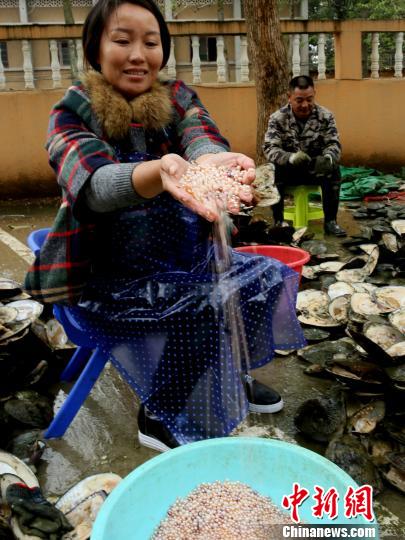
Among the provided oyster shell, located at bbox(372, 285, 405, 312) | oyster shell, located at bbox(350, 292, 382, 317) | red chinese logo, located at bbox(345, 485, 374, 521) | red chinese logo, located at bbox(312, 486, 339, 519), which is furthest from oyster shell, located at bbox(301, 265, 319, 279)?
red chinese logo, located at bbox(345, 485, 374, 521)

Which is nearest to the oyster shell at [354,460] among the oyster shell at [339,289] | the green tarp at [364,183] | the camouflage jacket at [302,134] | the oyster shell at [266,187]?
the oyster shell at [339,289]

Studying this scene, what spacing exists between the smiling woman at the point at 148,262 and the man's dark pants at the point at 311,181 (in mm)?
2977

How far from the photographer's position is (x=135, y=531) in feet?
4.78

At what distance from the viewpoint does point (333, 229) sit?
16.2 ft

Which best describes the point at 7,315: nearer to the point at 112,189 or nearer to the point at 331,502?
the point at 112,189

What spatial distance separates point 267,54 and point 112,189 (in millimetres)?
4667

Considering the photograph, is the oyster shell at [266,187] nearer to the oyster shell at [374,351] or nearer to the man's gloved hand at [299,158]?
the man's gloved hand at [299,158]

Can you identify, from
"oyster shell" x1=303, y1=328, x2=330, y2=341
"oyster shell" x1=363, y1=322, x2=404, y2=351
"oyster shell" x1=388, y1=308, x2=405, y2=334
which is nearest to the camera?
"oyster shell" x1=363, y1=322, x2=404, y2=351

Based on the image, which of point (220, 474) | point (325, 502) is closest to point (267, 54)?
point (220, 474)

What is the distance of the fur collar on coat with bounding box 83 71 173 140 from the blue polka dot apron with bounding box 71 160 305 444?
0.99ft

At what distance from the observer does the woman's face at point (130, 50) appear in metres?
1.82

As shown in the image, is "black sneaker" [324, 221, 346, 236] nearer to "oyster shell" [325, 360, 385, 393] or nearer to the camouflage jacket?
the camouflage jacket

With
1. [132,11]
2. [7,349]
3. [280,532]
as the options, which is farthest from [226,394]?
[132,11]

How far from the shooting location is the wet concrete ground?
192 cm
